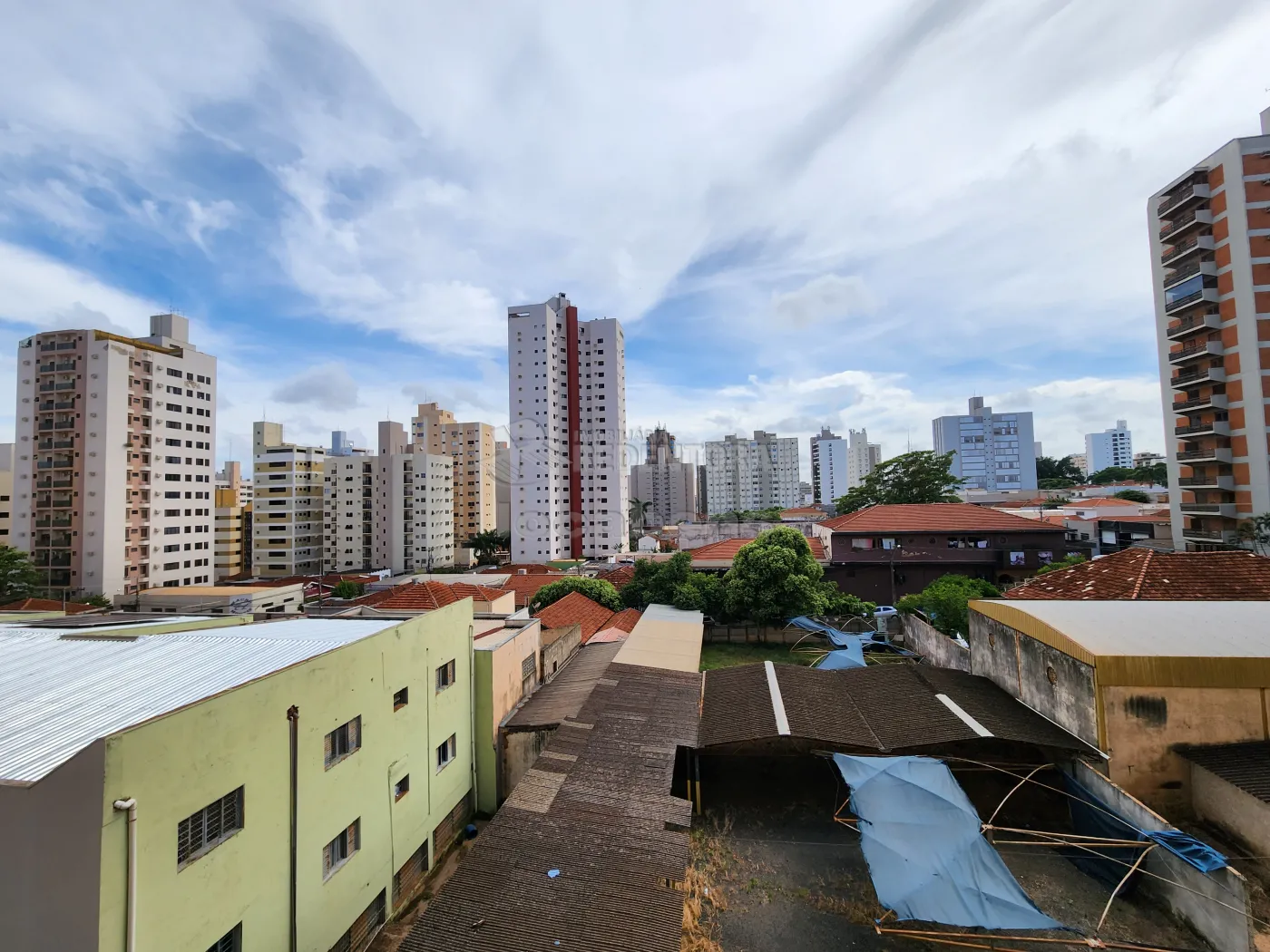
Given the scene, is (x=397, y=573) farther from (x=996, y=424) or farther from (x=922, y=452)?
(x=996, y=424)

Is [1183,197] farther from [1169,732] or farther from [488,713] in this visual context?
[488,713]

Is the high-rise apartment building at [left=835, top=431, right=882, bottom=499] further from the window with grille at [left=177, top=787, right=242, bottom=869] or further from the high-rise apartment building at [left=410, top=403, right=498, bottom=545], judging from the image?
the window with grille at [left=177, top=787, right=242, bottom=869]

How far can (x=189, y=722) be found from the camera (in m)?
5.66

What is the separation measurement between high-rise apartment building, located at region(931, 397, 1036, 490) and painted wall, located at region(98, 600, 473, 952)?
9877cm

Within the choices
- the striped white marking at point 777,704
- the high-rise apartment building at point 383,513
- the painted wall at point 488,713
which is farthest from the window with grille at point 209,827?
the high-rise apartment building at point 383,513

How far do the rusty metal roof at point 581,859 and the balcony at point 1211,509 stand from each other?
97.4 feet

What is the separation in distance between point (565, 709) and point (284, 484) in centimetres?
4604

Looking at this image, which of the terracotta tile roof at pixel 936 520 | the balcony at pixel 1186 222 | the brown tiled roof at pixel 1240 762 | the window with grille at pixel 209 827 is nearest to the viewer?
the window with grille at pixel 209 827

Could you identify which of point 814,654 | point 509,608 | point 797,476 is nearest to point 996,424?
point 797,476

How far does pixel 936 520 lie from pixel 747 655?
1415 cm

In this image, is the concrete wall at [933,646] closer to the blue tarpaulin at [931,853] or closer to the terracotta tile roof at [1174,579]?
the terracotta tile roof at [1174,579]

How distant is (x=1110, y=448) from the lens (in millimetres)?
131375

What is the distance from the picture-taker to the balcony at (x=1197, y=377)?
2616 cm

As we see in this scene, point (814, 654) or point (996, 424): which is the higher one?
point (996, 424)
